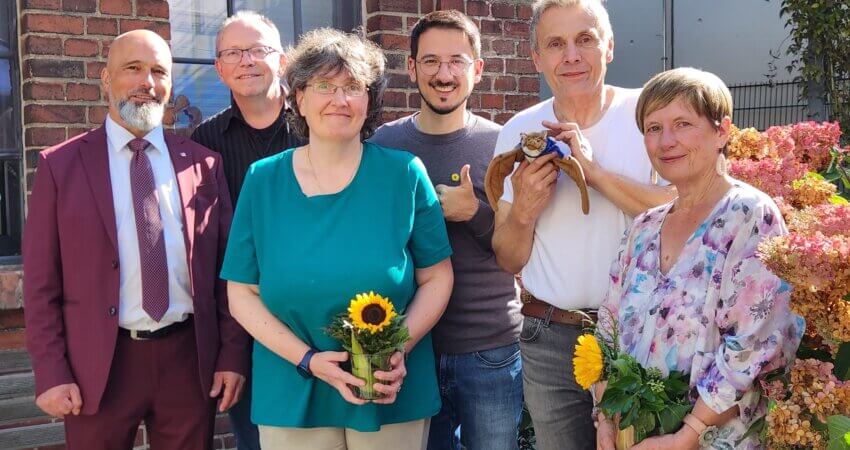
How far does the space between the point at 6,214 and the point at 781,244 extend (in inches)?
132

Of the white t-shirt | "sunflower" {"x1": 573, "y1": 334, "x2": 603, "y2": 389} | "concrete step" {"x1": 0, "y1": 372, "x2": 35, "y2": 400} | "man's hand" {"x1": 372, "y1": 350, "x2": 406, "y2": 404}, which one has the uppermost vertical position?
the white t-shirt

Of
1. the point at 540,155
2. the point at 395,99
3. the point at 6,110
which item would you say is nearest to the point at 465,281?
the point at 540,155

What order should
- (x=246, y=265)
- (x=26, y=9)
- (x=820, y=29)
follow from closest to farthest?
(x=246, y=265) < (x=26, y=9) < (x=820, y=29)

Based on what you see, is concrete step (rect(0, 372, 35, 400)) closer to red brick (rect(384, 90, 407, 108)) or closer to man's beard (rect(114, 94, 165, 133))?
man's beard (rect(114, 94, 165, 133))

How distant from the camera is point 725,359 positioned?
7.14ft

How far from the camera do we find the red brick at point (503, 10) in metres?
4.78

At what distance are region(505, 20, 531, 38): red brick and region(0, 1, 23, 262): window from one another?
94.7 inches

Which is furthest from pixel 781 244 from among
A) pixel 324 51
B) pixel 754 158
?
pixel 324 51

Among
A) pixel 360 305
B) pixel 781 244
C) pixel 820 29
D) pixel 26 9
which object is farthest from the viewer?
pixel 820 29

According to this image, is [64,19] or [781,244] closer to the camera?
[781,244]

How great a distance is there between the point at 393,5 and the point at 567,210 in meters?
2.11

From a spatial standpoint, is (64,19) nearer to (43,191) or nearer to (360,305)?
(43,191)

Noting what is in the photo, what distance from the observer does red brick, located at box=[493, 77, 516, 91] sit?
4.79 m

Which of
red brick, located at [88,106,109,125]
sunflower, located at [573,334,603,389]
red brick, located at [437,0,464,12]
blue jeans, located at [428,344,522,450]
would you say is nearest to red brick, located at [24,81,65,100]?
red brick, located at [88,106,109,125]
